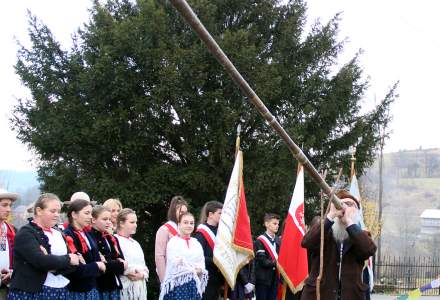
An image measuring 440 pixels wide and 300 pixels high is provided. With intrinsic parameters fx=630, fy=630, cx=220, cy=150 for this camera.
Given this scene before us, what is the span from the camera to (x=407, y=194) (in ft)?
252

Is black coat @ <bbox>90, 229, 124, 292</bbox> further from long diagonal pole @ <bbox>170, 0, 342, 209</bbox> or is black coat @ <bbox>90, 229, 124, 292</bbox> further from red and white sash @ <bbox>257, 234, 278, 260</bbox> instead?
red and white sash @ <bbox>257, 234, 278, 260</bbox>

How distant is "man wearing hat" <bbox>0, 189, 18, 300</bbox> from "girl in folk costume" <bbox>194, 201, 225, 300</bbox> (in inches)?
111

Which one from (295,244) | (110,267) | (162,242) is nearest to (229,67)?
(110,267)

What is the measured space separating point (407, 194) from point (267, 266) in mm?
70753

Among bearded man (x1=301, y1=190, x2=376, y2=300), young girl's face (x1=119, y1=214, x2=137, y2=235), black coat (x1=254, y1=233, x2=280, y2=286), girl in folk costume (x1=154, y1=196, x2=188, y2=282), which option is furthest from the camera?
black coat (x1=254, y1=233, x2=280, y2=286)

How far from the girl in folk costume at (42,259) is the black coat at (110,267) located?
0.81 meters

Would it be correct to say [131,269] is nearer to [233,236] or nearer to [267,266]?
[233,236]

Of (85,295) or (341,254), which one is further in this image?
(85,295)

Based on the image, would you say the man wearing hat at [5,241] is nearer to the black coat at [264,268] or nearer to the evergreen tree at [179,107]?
the black coat at [264,268]

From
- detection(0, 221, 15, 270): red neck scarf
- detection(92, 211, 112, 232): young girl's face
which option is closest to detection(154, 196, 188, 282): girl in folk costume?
detection(92, 211, 112, 232): young girl's face

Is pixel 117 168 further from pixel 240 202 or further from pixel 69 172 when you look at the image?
pixel 240 202

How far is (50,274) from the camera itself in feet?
18.7

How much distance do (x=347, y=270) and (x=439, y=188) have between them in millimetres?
76565

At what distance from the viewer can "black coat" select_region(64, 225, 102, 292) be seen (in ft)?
19.9
